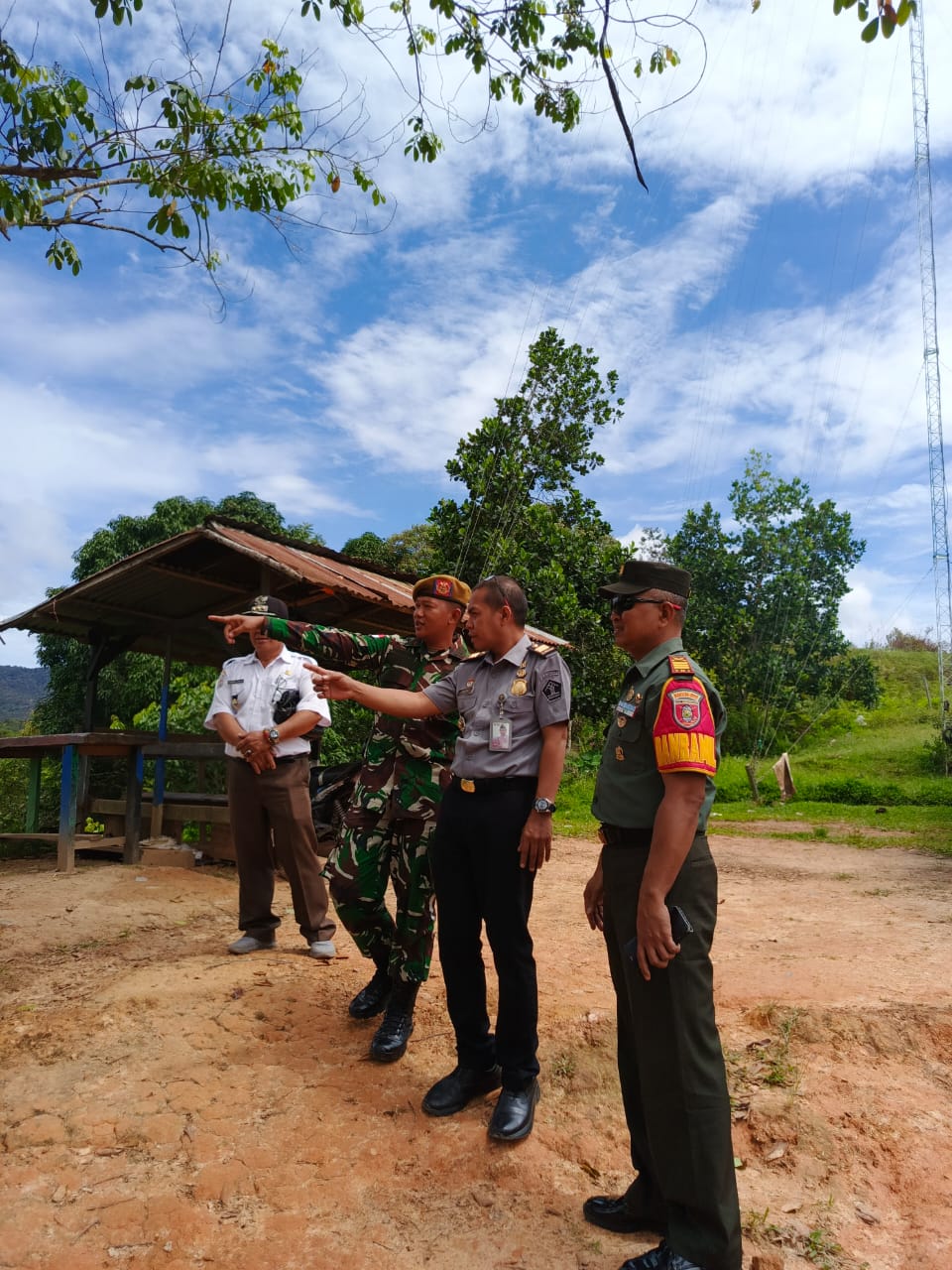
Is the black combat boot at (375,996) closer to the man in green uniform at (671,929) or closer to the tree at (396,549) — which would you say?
the man in green uniform at (671,929)

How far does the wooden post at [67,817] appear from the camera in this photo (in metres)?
6.78

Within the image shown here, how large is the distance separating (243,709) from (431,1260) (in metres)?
3.09

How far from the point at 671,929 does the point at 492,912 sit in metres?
0.94

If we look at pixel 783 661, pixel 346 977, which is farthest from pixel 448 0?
pixel 783 661

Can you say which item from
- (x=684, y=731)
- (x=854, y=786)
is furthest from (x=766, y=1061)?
(x=854, y=786)

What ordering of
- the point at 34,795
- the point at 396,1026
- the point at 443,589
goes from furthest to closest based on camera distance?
the point at 34,795, the point at 443,589, the point at 396,1026

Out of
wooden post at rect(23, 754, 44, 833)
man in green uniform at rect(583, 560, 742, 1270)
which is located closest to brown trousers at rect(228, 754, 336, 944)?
man in green uniform at rect(583, 560, 742, 1270)

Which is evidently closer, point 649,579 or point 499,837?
point 649,579

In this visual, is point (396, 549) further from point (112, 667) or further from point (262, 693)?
point (262, 693)

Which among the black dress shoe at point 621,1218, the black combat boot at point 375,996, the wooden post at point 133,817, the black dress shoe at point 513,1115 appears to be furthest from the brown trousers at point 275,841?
the wooden post at point 133,817

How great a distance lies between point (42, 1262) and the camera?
2289mm

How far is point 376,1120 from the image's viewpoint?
301 cm

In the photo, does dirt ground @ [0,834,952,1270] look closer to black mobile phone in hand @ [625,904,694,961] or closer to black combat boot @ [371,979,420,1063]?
black combat boot @ [371,979,420,1063]

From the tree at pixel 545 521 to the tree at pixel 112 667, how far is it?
15.0ft
